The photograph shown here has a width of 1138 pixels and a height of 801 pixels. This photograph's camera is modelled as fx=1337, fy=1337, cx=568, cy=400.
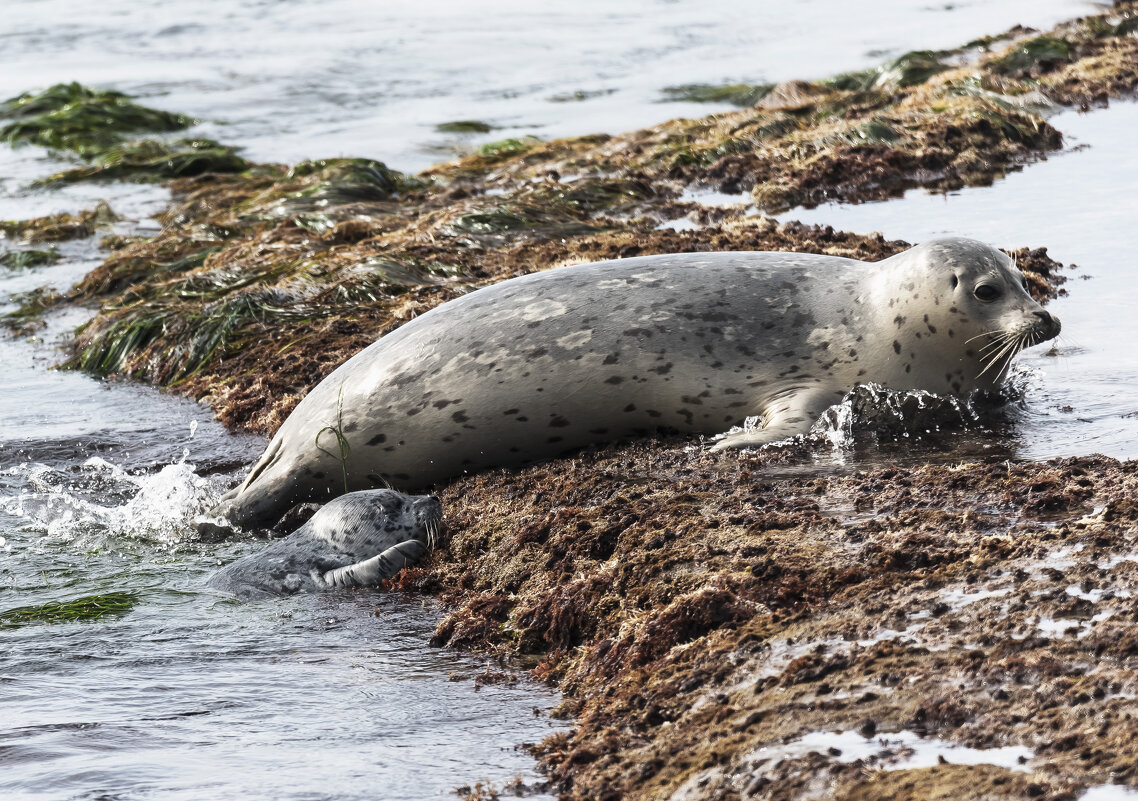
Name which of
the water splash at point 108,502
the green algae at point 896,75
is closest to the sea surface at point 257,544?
the water splash at point 108,502

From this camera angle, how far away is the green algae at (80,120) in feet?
51.1

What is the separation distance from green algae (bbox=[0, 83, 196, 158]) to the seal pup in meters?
11.2

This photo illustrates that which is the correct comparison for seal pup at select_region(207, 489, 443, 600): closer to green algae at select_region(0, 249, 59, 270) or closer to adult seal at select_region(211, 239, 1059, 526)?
adult seal at select_region(211, 239, 1059, 526)

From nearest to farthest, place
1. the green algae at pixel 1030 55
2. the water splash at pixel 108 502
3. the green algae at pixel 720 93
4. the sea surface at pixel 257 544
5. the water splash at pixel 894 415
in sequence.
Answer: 1. the sea surface at pixel 257 544
2. the water splash at pixel 894 415
3. the water splash at pixel 108 502
4. the green algae at pixel 1030 55
5. the green algae at pixel 720 93

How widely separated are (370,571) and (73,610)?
3.34ft

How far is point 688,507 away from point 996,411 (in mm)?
1571

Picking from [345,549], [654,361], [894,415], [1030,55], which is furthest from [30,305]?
[1030,55]

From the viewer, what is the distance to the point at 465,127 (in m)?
15.6

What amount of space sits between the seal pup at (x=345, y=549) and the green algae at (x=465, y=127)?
10.8 metres

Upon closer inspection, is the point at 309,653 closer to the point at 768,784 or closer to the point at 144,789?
the point at 144,789

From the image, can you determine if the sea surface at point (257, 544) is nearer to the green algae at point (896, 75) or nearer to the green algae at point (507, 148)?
the green algae at point (507, 148)

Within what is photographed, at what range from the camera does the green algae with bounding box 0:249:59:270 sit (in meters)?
11.2

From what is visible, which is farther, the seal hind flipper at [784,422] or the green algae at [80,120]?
the green algae at [80,120]

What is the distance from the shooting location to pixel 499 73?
19703 mm
